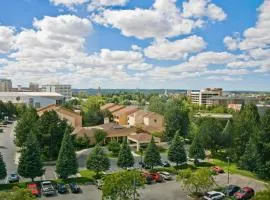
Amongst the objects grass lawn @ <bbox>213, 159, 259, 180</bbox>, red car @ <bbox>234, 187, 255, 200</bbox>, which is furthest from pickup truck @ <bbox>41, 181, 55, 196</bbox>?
grass lawn @ <bbox>213, 159, 259, 180</bbox>

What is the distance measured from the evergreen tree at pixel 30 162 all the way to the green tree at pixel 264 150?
2769 centimetres

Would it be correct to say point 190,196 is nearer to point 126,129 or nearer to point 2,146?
point 126,129

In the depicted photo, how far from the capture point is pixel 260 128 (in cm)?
4550

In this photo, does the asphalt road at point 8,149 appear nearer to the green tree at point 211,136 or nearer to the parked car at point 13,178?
the parked car at point 13,178

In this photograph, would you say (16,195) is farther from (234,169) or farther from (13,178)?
(234,169)

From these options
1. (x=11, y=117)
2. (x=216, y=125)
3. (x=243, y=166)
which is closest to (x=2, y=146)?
(x=216, y=125)

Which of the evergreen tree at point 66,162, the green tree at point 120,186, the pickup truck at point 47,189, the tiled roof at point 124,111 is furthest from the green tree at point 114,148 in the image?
the tiled roof at point 124,111

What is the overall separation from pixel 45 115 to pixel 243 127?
31.3m

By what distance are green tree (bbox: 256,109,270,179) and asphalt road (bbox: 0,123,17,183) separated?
108 ft

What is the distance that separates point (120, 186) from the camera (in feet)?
98.3

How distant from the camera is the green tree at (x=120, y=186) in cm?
2977

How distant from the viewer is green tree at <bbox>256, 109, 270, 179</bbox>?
1673 inches

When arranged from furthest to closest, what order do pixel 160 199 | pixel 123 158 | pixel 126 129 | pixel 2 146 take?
pixel 126 129
pixel 2 146
pixel 123 158
pixel 160 199

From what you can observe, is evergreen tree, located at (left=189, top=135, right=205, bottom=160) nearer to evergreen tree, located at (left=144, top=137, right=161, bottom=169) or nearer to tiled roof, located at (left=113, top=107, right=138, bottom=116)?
evergreen tree, located at (left=144, top=137, right=161, bottom=169)
